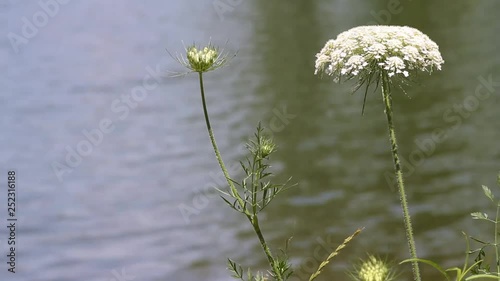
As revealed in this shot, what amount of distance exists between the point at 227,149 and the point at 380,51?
18.8ft

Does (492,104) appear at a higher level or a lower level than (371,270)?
higher

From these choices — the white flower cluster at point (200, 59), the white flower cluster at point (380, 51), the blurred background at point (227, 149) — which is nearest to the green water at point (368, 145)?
the blurred background at point (227, 149)

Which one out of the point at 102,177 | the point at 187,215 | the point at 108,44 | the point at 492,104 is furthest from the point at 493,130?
the point at 108,44

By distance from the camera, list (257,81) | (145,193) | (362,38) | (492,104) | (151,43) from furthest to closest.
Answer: (151,43) → (257,81) → (492,104) → (145,193) → (362,38)

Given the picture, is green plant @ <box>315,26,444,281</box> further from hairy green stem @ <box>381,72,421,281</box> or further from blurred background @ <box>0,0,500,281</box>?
blurred background @ <box>0,0,500,281</box>

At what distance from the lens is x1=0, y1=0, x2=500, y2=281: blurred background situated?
19.5ft

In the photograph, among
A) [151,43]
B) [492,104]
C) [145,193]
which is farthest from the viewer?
[151,43]

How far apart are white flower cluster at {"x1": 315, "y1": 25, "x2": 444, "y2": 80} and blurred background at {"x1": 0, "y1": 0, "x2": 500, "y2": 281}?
3186 mm

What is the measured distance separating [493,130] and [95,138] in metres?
4.22

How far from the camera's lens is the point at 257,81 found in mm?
10266

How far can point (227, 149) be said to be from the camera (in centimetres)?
777

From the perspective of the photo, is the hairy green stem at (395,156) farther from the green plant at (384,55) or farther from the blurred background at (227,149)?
the blurred background at (227,149)

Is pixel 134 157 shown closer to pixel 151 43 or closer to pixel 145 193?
pixel 145 193

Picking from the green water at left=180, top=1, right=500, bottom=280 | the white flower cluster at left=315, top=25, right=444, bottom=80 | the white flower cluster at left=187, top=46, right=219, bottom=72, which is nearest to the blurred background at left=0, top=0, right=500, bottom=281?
the green water at left=180, top=1, right=500, bottom=280
